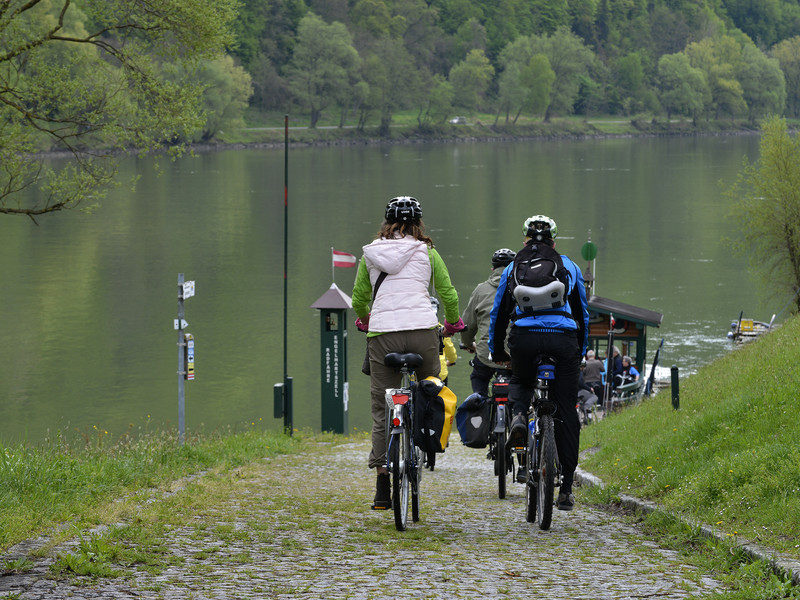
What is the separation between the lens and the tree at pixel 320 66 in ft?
435

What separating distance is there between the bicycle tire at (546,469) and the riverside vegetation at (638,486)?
0.67 meters

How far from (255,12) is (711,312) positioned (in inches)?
4811

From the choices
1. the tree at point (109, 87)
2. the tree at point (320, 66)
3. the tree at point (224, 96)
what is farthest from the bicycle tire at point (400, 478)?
the tree at point (320, 66)

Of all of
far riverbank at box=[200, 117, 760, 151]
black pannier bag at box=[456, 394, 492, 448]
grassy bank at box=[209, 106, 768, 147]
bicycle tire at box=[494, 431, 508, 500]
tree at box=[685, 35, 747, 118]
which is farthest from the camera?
tree at box=[685, 35, 747, 118]

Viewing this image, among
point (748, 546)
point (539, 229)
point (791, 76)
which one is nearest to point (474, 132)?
point (791, 76)

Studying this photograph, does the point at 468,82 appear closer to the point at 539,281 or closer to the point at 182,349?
the point at 182,349

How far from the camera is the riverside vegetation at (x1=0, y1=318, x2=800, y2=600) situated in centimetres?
553

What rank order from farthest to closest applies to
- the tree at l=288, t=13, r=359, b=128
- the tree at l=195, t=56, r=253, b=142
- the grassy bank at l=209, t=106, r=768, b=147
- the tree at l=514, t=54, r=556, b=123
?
1. the tree at l=514, t=54, r=556, b=123
2. the tree at l=288, t=13, r=359, b=128
3. the grassy bank at l=209, t=106, r=768, b=147
4. the tree at l=195, t=56, r=253, b=142

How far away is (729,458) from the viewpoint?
7367mm

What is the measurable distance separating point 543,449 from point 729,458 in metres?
1.53

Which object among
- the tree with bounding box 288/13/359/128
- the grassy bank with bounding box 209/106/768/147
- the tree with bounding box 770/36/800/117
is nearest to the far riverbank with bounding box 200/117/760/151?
the grassy bank with bounding box 209/106/768/147

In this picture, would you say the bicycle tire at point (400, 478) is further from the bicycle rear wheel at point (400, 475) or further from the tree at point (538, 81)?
the tree at point (538, 81)

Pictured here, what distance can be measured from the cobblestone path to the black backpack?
1323 mm

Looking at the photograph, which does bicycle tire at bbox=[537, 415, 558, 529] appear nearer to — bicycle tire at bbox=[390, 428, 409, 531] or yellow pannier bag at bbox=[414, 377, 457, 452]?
yellow pannier bag at bbox=[414, 377, 457, 452]
